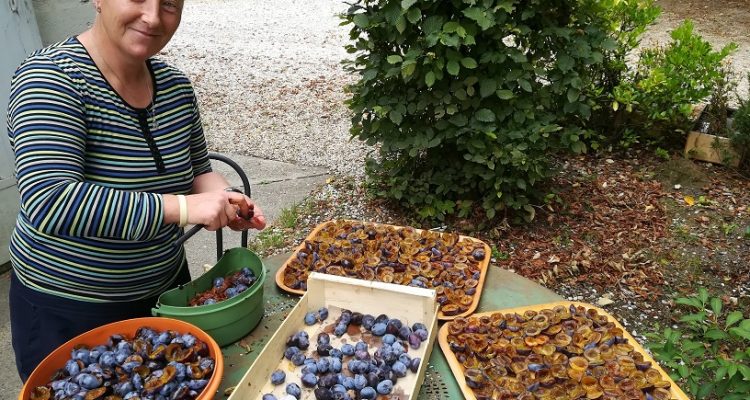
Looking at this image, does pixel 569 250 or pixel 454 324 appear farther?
pixel 569 250

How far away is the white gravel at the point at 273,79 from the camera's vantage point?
18.1ft

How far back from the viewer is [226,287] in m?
1.56

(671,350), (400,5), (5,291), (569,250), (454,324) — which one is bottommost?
(5,291)

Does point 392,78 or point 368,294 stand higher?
point 392,78

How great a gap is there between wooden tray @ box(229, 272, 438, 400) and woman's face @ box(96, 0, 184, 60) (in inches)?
29.4

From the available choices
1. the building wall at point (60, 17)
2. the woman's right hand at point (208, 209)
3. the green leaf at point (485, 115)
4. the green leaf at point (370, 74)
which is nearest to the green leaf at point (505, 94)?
the green leaf at point (485, 115)

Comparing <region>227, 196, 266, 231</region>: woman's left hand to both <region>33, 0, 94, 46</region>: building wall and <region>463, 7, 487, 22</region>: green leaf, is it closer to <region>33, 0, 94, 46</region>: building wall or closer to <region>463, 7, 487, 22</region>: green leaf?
<region>463, 7, 487, 22</region>: green leaf

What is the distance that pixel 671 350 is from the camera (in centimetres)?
188

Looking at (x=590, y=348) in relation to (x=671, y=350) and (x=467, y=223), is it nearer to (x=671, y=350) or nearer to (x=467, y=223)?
(x=671, y=350)

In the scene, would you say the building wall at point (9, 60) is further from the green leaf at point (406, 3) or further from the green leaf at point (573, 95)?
the green leaf at point (573, 95)

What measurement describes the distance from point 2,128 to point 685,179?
14.8 ft

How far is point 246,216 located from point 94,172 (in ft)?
1.28

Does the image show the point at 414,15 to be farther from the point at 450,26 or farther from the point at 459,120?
the point at 459,120

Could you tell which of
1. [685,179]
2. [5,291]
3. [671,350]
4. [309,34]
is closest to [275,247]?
[5,291]
